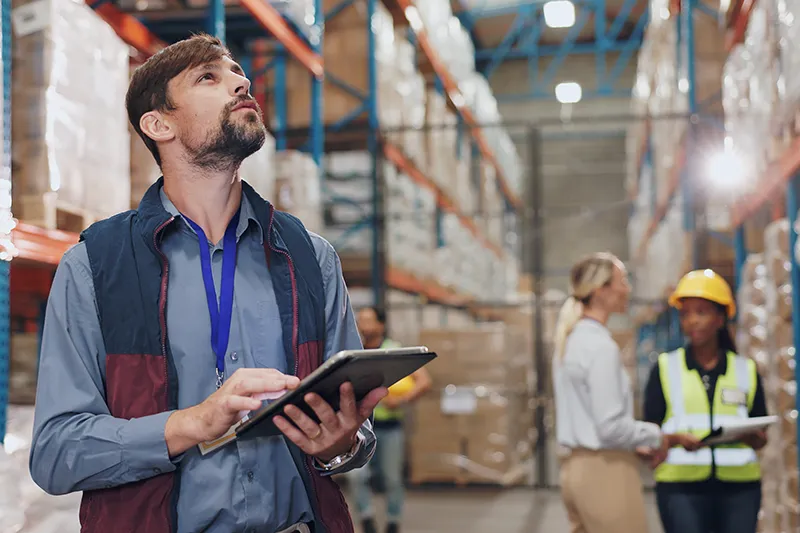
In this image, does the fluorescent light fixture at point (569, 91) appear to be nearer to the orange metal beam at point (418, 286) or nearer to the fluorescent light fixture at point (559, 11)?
the fluorescent light fixture at point (559, 11)

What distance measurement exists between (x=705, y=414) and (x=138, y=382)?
3087 mm

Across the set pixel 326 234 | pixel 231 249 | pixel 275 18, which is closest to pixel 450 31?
pixel 326 234

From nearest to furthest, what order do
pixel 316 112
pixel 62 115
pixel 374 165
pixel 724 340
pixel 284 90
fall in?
pixel 62 115 → pixel 724 340 → pixel 316 112 → pixel 284 90 → pixel 374 165

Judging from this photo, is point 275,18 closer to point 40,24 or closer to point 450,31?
point 40,24

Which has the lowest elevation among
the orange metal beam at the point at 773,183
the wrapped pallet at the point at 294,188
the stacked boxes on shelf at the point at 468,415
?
the stacked boxes on shelf at the point at 468,415

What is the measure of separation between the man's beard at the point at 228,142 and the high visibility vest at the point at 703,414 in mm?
2854

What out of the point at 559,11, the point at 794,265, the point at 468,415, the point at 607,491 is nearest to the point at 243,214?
the point at 607,491

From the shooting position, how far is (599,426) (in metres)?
3.82

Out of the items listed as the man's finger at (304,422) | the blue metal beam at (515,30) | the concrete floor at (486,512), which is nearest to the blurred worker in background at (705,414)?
the man's finger at (304,422)

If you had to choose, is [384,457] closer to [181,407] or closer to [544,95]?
[181,407]

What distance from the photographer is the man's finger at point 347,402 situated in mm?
1556

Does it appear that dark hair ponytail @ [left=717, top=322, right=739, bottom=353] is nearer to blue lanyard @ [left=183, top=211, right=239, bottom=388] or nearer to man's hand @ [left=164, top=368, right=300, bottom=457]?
blue lanyard @ [left=183, top=211, right=239, bottom=388]

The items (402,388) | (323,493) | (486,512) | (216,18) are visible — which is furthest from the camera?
(486,512)

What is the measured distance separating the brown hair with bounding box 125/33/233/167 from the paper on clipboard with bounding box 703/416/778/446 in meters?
2.79
